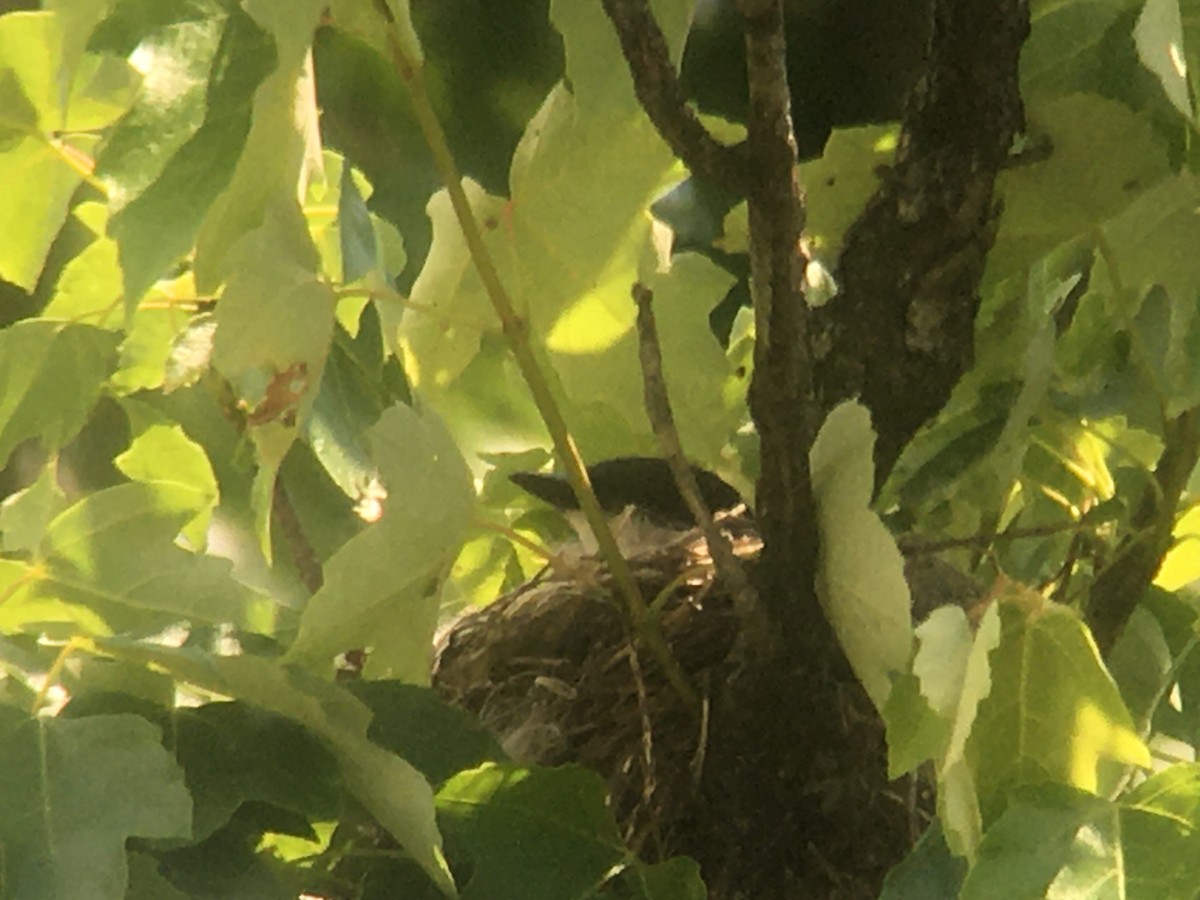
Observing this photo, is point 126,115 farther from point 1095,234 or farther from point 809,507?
point 1095,234

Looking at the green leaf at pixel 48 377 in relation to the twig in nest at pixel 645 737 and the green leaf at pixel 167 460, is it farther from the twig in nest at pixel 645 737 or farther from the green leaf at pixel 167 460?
the twig in nest at pixel 645 737

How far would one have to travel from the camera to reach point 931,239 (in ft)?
1.53

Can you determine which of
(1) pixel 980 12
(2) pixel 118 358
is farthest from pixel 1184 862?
(2) pixel 118 358

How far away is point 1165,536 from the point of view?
0.51m

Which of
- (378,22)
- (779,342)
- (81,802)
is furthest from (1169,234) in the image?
(81,802)

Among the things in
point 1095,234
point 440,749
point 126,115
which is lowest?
point 440,749

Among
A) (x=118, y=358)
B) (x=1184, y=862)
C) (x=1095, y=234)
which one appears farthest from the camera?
(x=118, y=358)

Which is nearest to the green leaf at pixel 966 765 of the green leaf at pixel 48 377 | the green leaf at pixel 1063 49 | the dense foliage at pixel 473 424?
the dense foliage at pixel 473 424

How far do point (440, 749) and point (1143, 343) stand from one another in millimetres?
281

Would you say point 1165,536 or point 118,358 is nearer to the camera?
point 1165,536

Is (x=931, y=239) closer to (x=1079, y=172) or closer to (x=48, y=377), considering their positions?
(x=1079, y=172)

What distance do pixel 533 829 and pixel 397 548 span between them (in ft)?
→ 0.32

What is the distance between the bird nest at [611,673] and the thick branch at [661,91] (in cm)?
16

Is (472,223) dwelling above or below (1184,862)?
above
